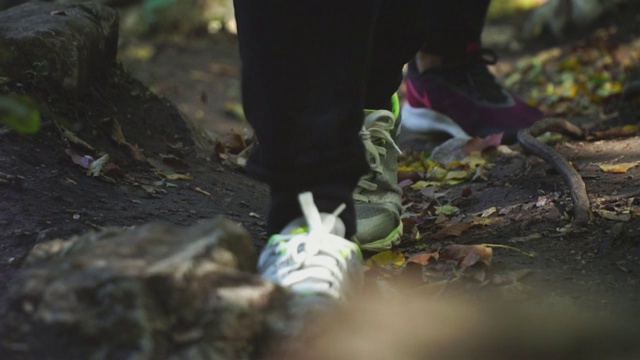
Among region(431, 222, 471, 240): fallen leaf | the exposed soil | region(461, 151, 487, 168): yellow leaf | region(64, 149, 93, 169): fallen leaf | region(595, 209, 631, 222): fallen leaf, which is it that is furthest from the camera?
region(461, 151, 487, 168): yellow leaf

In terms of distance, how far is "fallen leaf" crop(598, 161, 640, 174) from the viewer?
2.37 meters

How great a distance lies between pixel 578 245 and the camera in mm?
1856

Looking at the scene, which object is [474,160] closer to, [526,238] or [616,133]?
[616,133]

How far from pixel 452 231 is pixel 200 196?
70 centimetres

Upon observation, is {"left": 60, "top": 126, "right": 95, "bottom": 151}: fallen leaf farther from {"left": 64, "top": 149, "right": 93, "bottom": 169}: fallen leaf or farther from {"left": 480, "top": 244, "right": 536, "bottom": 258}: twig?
{"left": 480, "top": 244, "right": 536, "bottom": 258}: twig

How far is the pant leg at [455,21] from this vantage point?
320 centimetres

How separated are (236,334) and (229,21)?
20.0 ft

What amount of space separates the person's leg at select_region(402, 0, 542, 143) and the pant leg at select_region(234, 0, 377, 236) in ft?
5.73

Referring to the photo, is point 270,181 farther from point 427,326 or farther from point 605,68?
point 605,68

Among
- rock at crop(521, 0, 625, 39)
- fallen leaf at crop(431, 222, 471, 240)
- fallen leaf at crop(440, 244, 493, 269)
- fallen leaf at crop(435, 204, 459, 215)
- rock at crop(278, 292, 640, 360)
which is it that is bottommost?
rock at crop(521, 0, 625, 39)

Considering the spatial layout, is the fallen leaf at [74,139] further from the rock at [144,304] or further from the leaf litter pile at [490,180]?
the rock at [144,304]

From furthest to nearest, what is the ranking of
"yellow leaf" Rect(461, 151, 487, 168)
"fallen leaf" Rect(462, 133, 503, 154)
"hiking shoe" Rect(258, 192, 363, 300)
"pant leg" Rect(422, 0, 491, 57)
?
"pant leg" Rect(422, 0, 491, 57) < "fallen leaf" Rect(462, 133, 503, 154) < "yellow leaf" Rect(461, 151, 487, 168) < "hiking shoe" Rect(258, 192, 363, 300)

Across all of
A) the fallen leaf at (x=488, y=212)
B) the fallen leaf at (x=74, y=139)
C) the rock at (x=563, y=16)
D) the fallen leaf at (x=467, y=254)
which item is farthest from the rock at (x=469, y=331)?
the rock at (x=563, y=16)

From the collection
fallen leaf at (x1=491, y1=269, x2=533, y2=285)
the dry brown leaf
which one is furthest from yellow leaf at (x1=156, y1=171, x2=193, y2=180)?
→ fallen leaf at (x1=491, y1=269, x2=533, y2=285)
